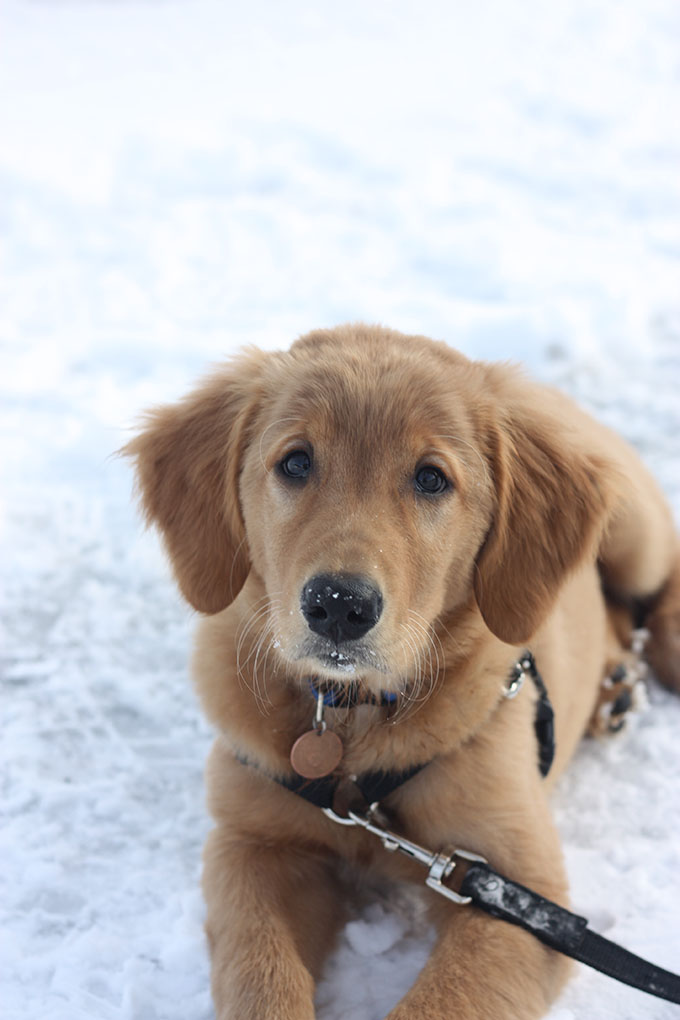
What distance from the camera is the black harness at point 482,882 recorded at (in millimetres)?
2287

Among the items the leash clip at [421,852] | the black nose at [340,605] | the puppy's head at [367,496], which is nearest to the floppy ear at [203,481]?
the puppy's head at [367,496]

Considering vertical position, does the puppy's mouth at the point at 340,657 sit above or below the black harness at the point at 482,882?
above

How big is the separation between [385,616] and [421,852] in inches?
26.8

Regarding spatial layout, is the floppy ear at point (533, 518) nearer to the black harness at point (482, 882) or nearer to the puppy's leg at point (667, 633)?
the black harness at point (482, 882)

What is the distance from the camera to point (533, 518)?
8.74 feet

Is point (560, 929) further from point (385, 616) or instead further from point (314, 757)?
point (385, 616)

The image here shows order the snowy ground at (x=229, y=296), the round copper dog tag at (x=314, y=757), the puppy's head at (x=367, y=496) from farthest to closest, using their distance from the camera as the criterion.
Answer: the snowy ground at (x=229, y=296) → the round copper dog tag at (x=314, y=757) → the puppy's head at (x=367, y=496)

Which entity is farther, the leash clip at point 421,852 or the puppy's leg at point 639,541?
the puppy's leg at point 639,541

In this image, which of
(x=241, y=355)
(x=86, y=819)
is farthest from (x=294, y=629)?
(x=86, y=819)

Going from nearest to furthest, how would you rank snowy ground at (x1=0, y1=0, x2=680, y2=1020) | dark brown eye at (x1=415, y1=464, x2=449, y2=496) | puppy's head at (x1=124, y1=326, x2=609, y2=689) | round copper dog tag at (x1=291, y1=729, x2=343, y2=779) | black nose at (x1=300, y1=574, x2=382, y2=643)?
black nose at (x1=300, y1=574, x2=382, y2=643)
puppy's head at (x1=124, y1=326, x2=609, y2=689)
dark brown eye at (x1=415, y1=464, x2=449, y2=496)
round copper dog tag at (x1=291, y1=729, x2=343, y2=779)
snowy ground at (x1=0, y1=0, x2=680, y2=1020)

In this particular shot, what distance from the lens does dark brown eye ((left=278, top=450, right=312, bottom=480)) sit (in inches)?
97.3

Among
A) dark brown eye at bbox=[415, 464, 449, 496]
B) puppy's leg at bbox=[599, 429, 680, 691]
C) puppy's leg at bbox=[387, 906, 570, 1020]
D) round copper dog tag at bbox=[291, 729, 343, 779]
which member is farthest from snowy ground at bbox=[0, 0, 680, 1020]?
dark brown eye at bbox=[415, 464, 449, 496]

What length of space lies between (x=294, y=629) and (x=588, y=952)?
101 cm

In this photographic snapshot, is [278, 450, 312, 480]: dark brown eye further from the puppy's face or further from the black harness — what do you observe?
the black harness
